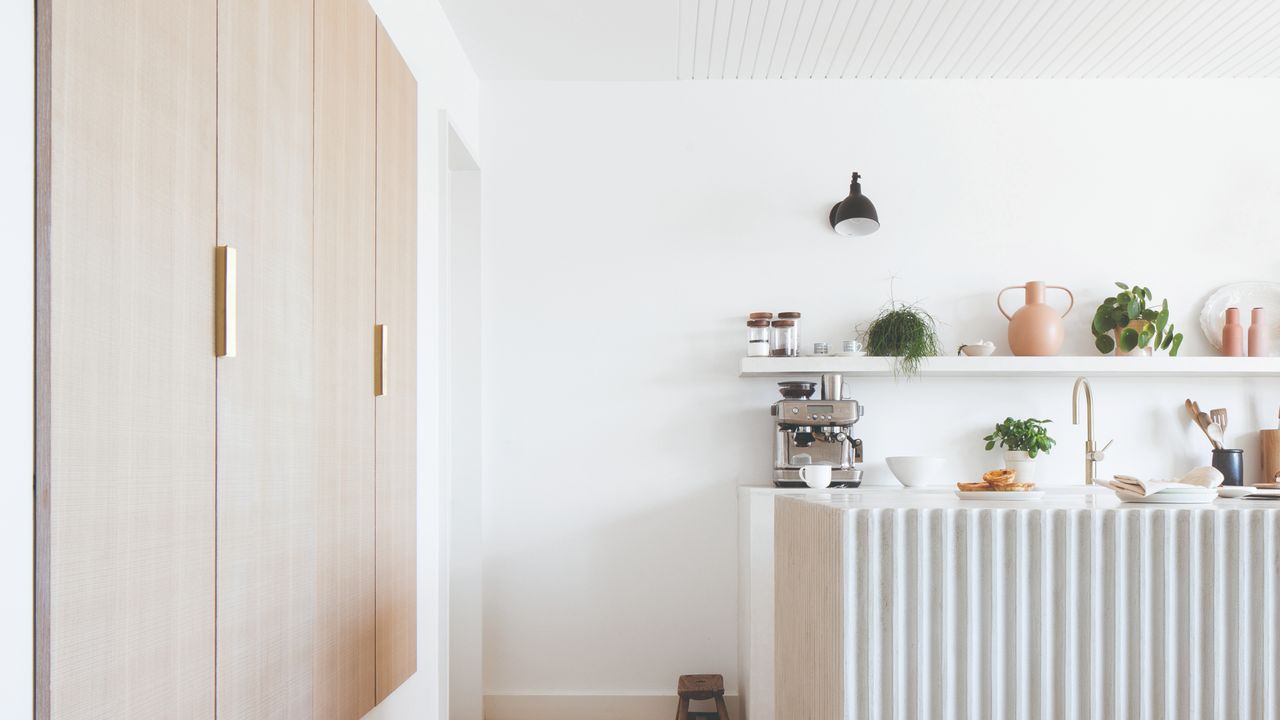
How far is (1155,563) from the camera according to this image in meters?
1.55

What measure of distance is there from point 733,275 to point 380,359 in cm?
189

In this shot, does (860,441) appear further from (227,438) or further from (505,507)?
(227,438)

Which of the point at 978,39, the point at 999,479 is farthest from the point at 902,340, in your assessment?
the point at 999,479

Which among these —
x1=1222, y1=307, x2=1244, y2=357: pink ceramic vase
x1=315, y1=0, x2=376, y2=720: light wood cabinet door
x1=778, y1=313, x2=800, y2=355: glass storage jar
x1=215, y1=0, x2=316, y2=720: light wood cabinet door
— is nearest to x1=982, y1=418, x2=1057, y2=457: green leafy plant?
x1=1222, y1=307, x2=1244, y2=357: pink ceramic vase

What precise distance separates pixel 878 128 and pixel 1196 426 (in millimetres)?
1853

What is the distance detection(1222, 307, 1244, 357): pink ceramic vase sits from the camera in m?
3.75

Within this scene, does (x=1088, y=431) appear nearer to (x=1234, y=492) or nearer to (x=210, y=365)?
(x=1234, y=492)

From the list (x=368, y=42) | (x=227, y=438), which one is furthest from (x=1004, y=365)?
(x=227, y=438)

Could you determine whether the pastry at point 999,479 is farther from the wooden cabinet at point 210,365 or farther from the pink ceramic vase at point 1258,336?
the pink ceramic vase at point 1258,336

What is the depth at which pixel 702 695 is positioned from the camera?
359cm

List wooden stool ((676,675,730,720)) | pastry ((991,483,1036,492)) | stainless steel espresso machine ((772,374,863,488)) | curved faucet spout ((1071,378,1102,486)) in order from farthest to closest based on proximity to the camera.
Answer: curved faucet spout ((1071,378,1102,486))
stainless steel espresso machine ((772,374,863,488))
wooden stool ((676,675,730,720))
pastry ((991,483,1036,492))

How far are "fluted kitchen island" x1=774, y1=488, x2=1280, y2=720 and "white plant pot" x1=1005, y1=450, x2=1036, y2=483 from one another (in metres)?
2.26
